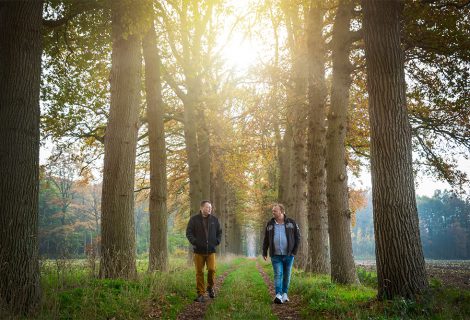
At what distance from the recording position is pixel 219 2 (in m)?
8.68

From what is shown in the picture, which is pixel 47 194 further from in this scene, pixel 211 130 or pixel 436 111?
pixel 436 111

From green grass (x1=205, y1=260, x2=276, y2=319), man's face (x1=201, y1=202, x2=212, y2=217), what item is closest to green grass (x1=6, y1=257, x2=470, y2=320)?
→ green grass (x1=205, y1=260, x2=276, y2=319)

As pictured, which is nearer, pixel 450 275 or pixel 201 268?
pixel 201 268

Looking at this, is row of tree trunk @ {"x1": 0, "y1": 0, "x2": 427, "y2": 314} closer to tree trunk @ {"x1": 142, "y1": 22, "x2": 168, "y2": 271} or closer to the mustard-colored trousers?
the mustard-colored trousers

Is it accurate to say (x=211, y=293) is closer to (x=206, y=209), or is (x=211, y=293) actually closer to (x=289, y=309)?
(x=206, y=209)

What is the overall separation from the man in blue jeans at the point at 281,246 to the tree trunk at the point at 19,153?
16.0 ft

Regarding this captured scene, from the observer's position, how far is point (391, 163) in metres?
6.52

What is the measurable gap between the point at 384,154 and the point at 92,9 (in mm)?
8129

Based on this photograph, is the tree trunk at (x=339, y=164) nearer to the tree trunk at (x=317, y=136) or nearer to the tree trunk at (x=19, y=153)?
Result: the tree trunk at (x=317, y=136)

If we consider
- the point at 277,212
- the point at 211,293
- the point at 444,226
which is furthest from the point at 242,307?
the point at 444,226

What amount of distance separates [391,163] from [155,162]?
302 inches

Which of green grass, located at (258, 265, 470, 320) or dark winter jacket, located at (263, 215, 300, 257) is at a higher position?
dark winter jacket, located at (263, 215, 300, 257)

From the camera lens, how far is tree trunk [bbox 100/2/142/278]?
8273 mm

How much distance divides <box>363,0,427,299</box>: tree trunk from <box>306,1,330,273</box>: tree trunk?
521 centimetres
